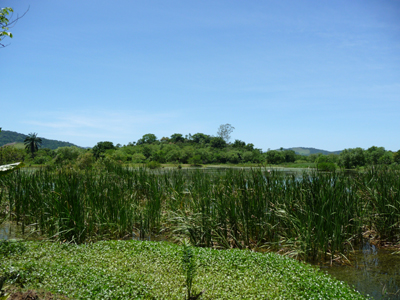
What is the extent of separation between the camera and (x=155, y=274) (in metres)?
4.04

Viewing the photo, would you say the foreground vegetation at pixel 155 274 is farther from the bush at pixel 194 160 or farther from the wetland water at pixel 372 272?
the bush at pixel 194 160

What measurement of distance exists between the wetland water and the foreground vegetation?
0.69 meters

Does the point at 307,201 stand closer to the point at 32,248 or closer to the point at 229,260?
the point at 229,260

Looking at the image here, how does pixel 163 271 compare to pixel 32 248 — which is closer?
pixel 163 271

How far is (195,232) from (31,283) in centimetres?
321

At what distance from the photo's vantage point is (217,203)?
19.9ft

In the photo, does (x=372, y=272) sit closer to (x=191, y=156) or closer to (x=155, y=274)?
(x=155, y=274)

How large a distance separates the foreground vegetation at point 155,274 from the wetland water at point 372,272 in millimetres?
690

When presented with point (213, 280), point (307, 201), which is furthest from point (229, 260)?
point (307, 201)

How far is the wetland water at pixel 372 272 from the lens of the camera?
4.18 metres

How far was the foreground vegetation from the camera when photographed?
354 cm

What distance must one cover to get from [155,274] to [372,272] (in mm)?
3891

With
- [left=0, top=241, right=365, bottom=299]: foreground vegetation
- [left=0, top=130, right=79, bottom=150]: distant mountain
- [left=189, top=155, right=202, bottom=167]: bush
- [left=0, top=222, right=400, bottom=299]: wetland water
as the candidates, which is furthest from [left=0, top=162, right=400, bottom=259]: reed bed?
[left=0, top=130, right=79, bottom=150]: distant mountain

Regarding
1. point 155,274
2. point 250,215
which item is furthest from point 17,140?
point 155,274
